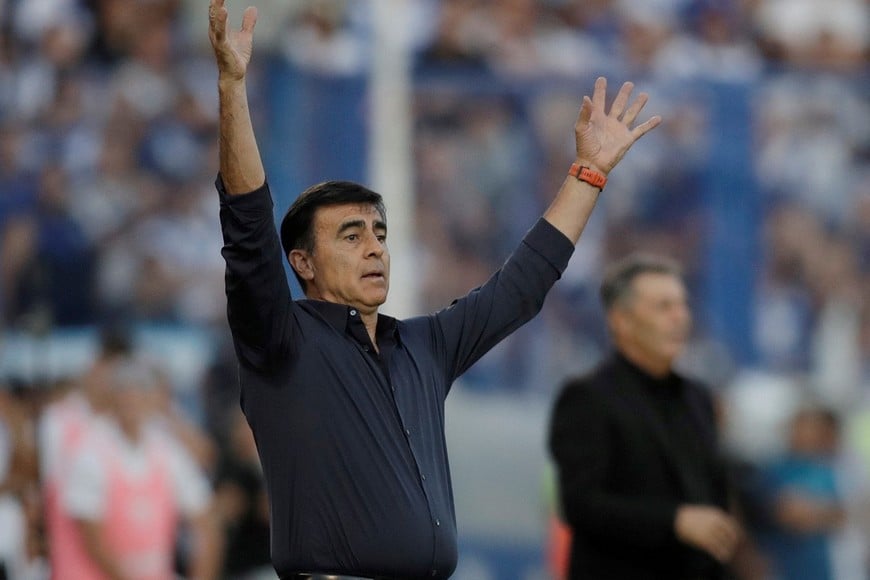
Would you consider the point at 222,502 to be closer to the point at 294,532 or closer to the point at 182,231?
the point at 182,231

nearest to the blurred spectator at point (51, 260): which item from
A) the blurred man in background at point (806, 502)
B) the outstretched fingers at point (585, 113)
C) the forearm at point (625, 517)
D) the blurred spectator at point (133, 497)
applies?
the blurred spectator at point (133, 497)

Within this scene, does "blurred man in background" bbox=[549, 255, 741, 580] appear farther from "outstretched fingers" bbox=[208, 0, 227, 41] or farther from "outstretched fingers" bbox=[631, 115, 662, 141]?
"outstretched fingers" bbox=[208, 0, 227, 41]

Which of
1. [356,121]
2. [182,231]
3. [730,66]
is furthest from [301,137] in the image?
[730,66]

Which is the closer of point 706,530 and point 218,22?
point 218,22

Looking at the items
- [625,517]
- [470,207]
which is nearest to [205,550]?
[470,207]

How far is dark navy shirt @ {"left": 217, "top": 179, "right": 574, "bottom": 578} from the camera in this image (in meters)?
3.41

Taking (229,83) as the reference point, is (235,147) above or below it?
below

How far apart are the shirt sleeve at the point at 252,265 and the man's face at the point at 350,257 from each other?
256 mm

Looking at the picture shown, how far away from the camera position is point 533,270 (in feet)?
13.0

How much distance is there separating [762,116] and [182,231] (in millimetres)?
3346

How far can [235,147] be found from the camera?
11.1ft

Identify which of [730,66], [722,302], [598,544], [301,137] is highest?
[730,66]

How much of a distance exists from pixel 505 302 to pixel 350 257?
448mm

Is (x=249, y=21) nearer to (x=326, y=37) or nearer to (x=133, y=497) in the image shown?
(x=133, y=497)
